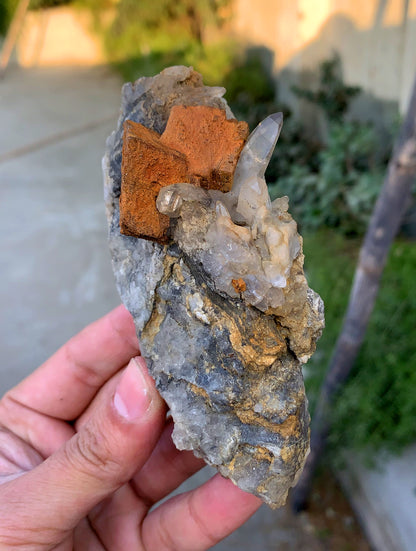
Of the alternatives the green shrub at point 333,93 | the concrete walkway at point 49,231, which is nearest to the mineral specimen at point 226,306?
the concrete walkway at point 49,231

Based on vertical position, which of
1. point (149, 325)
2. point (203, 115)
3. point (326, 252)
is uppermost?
point (203, 115)

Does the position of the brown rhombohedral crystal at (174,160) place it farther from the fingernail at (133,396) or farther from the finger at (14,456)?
the finger at (14,456)

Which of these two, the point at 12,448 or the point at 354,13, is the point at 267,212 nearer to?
the point at 12,448

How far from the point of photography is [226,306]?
3.78 feet

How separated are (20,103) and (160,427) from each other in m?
9.29

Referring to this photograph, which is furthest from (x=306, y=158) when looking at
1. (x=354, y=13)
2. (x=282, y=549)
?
(x=282, y=549)

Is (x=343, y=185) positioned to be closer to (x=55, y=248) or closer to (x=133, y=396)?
(x=55, y=248)

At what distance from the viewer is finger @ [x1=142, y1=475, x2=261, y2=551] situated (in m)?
1.59

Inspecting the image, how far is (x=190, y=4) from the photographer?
29.0 feet

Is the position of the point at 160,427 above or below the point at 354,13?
below

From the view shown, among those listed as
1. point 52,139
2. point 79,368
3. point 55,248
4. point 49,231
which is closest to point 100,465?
point 79,368

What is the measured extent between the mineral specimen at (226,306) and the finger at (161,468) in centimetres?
53

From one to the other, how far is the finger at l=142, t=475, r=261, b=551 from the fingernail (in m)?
0.51

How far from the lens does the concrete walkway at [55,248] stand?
287 cm
